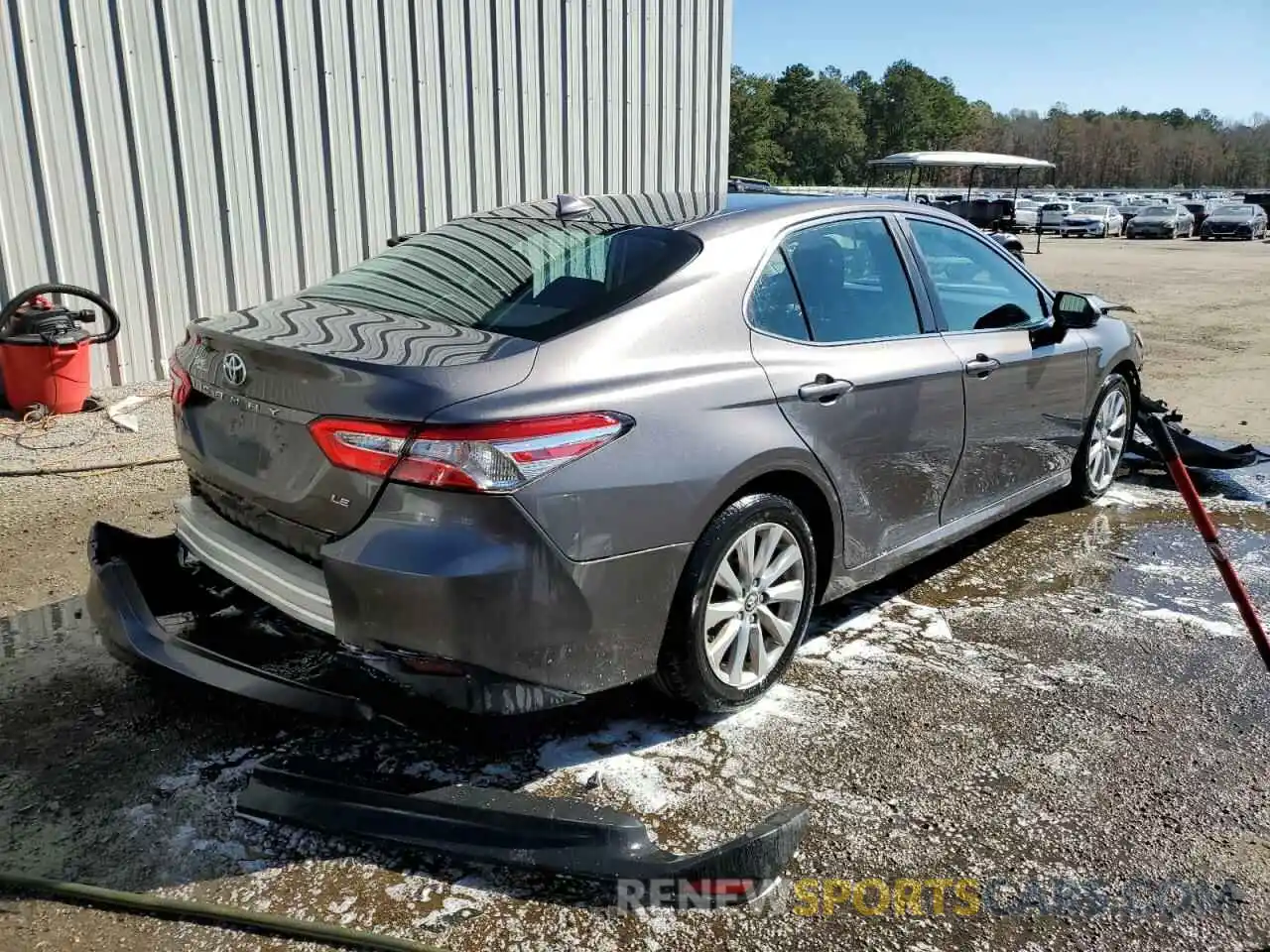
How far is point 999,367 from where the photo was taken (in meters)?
4.17

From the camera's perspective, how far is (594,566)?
8.59ft

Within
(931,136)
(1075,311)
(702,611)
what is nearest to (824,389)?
(702,611)

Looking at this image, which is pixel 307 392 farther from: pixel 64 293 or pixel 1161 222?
pixel 1161 222

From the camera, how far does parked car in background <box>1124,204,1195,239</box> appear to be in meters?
38.7

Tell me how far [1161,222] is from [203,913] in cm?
4297

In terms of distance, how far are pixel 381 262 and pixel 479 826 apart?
2.01 m

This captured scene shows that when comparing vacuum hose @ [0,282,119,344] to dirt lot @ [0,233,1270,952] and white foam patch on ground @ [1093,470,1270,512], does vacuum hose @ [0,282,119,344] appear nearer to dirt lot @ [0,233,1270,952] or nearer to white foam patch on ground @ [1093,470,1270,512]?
dirt lot @ [0,233,1270,952]

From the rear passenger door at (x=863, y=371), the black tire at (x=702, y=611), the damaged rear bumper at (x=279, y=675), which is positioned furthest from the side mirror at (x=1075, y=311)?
the damaged rear bumper at (x=279, y=675)

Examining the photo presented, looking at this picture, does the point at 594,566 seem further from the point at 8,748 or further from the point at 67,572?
the point at 67,572

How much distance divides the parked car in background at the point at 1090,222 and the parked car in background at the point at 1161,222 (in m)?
0.71

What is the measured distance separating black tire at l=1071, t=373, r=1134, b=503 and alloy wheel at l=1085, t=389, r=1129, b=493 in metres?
0.01

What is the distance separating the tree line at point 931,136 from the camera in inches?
3777

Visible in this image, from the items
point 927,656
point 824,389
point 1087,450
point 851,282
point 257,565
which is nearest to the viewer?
point 257,565

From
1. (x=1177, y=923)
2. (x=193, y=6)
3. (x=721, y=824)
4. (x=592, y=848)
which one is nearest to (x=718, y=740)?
(x=721, y=824)
